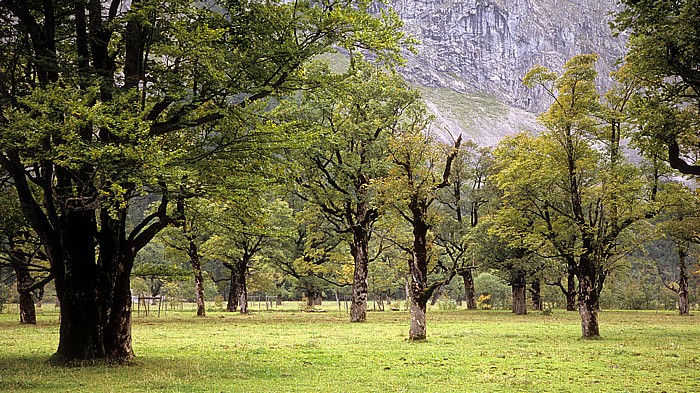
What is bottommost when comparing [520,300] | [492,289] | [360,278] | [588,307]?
[520,300]

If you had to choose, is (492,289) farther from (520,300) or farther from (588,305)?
(588,305)

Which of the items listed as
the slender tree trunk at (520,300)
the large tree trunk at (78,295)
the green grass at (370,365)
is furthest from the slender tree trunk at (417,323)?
the slender tree trunk at (520,300)

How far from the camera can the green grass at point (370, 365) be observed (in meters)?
12.7

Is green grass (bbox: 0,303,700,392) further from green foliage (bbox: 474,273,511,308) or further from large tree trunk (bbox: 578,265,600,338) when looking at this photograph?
green foliage (bbox: 474,273,511,308)

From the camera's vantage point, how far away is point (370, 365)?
16.3 m

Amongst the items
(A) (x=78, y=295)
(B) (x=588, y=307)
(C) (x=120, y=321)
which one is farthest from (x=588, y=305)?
(A) (x=78, y=295)

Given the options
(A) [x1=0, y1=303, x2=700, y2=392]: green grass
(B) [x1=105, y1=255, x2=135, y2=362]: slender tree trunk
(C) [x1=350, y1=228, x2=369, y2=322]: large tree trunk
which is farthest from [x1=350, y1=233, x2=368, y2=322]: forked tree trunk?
(B) [x1=105, y1=255, x2=135, y2=362]: slender tree trunk

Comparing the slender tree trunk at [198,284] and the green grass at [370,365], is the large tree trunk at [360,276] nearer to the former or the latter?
the slender tree trunk at [198,284]

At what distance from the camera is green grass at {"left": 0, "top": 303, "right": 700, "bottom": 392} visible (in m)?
12.7

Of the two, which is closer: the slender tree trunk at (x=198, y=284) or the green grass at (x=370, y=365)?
the green grass at (x=370, y=365)

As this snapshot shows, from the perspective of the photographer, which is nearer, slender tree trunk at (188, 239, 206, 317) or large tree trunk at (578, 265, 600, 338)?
large tree trunk at (578, 265, 600, 338)

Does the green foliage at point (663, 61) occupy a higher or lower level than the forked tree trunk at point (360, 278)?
higher

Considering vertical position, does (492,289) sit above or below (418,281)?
below

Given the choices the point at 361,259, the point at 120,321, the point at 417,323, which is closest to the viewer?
the point at 120,321
